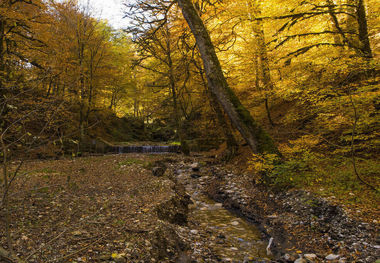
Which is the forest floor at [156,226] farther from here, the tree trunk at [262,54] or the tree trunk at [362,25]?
the tree trunk at [262,54]

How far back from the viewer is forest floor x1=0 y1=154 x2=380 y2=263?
3.07m

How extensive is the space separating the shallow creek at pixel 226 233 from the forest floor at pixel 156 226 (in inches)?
1.3

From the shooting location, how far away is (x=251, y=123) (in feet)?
21.2

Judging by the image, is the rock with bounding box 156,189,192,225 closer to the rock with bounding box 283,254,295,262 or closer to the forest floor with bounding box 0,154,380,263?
the forest floor with bounding box 0,154,380,263

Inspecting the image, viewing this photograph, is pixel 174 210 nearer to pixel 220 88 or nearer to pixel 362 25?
pixel 220 88

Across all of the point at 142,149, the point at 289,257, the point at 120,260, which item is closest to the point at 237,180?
the point at 289,257

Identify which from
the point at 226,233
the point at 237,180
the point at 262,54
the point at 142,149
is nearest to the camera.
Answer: the point at 226,233

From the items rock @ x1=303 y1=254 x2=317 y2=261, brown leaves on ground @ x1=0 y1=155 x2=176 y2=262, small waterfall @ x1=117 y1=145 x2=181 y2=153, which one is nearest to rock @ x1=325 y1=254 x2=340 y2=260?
rock @ x1=303 y1=254 x2=317 y2=261

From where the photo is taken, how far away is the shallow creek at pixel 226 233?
3.70m

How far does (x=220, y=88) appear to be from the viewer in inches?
250

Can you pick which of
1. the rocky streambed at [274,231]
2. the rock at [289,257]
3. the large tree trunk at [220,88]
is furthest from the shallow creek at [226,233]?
the large tree trunk at [220,88]

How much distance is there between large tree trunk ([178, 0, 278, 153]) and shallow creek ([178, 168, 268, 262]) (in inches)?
86.0

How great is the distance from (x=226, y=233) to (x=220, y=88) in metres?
3.91

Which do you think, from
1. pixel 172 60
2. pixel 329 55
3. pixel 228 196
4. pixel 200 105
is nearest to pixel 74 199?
pixel 228 196
